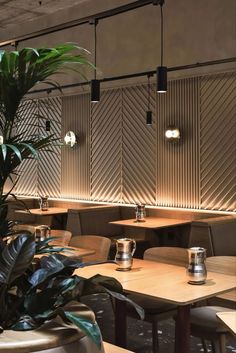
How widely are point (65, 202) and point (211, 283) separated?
6.31m

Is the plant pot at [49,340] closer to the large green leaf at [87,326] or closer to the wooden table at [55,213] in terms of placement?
the large green leaf at [87,326]

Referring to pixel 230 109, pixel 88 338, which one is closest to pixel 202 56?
pixel 230 109

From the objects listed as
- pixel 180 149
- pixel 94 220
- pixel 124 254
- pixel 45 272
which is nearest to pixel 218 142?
pixel 180 149

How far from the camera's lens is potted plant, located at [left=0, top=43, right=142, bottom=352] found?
5.75ft

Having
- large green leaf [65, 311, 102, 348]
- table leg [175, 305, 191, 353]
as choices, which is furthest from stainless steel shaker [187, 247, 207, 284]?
large green leaf [65, 311, 102, 348]

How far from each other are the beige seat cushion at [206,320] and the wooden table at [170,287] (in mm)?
235

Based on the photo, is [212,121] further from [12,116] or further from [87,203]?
[12,116]

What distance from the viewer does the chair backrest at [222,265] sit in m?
3.87

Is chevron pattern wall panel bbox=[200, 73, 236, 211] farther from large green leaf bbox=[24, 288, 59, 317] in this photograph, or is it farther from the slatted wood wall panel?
large green leaf bbox=[24, 288, 59, 317]

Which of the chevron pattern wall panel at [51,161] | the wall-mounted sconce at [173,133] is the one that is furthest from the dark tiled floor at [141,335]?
the chevron pattern wall panel at [51,161]

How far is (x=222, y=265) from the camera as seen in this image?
3914 mm

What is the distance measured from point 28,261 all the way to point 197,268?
1.66 m

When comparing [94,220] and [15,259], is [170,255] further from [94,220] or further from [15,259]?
[94,220]

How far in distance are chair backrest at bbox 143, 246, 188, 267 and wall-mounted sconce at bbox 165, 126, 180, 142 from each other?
354 centimetres
